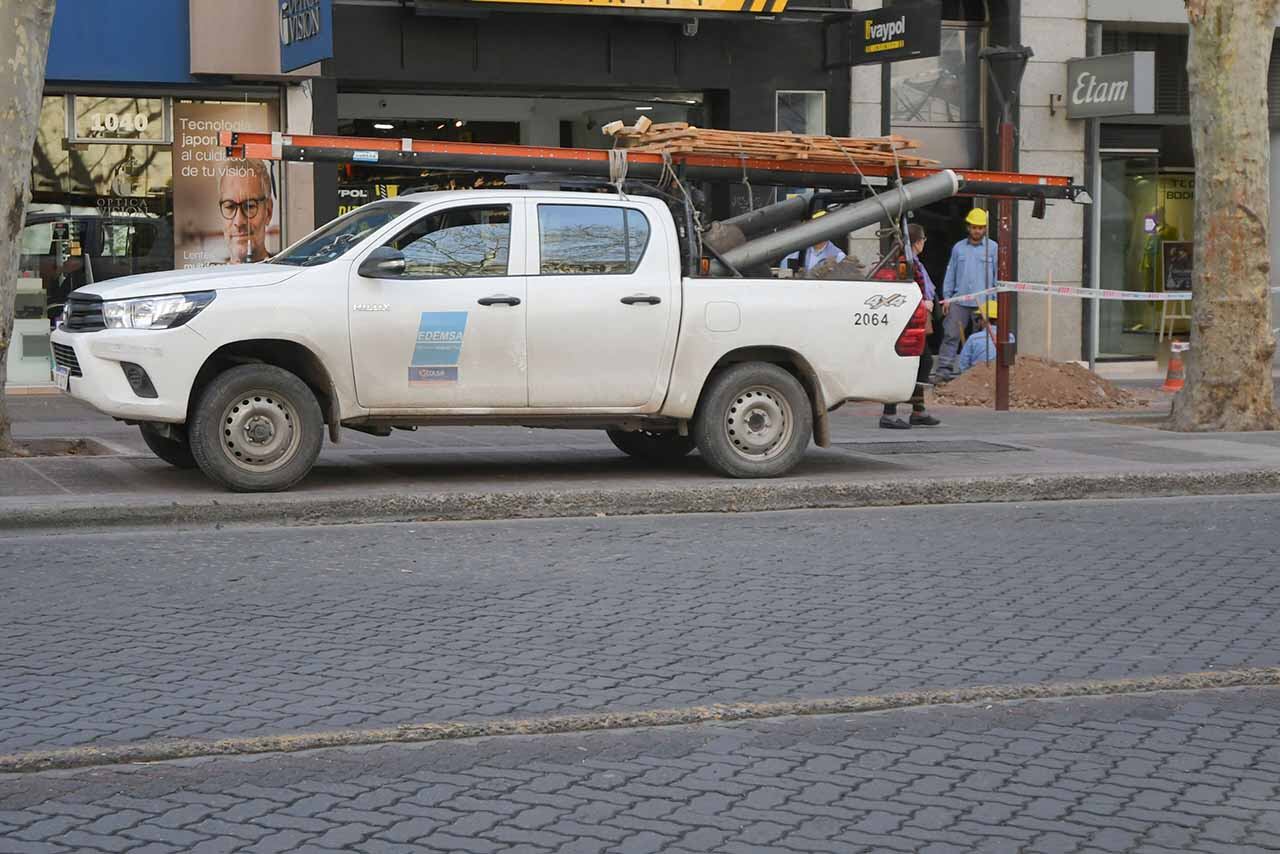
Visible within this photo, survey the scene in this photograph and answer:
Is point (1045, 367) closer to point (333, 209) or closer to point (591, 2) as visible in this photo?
point (591, 2)

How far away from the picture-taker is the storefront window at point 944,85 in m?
21.7

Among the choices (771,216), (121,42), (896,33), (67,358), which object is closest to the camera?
(67,358)

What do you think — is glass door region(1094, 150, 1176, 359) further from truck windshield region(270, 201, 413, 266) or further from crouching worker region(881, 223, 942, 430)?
truck windshield region(270, 201, 413, 266)

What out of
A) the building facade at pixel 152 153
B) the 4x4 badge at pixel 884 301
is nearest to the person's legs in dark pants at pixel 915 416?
the 4x4 badge at pixel 884 301

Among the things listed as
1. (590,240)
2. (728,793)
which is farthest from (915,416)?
Result: (728,793)

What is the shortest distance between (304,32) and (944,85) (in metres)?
8.57

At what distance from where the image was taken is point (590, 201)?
11.6 metres

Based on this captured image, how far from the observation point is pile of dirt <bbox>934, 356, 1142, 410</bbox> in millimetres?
18220

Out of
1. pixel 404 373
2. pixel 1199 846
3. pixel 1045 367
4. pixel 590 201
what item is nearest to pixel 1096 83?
pixel 1045 367

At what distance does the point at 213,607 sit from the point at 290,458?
10.3ft

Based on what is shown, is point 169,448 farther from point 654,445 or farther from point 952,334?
point 952,334

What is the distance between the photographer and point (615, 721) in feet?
19.2

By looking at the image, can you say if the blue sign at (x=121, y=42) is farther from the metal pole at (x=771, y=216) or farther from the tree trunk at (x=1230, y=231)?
the tree trunk at (x=1230, y=231)

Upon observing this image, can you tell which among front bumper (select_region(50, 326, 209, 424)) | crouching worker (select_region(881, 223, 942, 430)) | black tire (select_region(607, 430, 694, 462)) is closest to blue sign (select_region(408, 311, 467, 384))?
front bumper (select_region(50, 326, 209, 424))
